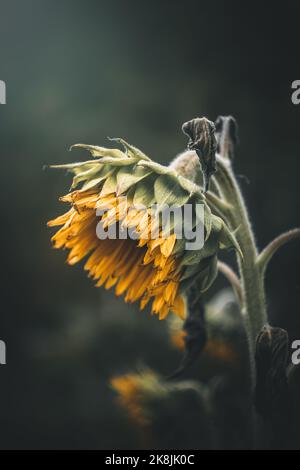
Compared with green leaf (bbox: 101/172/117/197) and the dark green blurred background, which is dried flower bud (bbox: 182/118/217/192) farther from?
the dark green blurred background

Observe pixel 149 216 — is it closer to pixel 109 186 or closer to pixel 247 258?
pixel 109 186

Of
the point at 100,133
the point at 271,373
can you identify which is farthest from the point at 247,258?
the point at 100,133

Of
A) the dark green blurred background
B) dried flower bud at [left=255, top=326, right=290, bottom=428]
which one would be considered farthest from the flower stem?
the dark green blurred background

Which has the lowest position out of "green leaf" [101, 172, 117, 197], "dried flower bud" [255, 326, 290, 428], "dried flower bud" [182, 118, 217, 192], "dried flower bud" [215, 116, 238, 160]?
"dried flower bud" [255, 326, 290, 428]

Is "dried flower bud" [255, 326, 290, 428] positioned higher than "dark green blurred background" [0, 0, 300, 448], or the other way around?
"dark green blurred background" [0, 0, 300, 448]

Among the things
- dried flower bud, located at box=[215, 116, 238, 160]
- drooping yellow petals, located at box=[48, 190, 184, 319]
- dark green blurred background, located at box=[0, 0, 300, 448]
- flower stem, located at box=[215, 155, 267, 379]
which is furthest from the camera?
dark green blurred background, located at box=[0, 0, 300, 448]

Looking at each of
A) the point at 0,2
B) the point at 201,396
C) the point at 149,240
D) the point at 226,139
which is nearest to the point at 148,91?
the point at 0,2

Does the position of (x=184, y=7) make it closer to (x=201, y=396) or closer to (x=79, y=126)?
(x=79, y=126)

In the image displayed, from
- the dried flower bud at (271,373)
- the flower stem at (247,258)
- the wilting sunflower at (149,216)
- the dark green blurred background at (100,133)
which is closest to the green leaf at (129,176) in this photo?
the wilting sunflower at (149,216)
